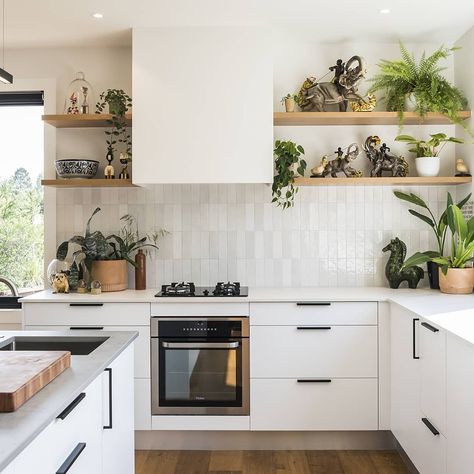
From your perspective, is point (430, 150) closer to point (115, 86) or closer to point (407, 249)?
Answer: point (407, 249)

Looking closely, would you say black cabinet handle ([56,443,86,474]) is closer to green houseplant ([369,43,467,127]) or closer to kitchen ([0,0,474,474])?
kitchen ([0,0,474,474])

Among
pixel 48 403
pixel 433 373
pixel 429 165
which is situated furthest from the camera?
pixel 429 165

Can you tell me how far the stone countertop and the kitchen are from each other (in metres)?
1.18

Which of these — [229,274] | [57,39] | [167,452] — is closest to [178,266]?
[229,274]

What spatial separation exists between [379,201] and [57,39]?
247 cm

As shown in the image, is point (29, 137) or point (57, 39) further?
point (29, 137)

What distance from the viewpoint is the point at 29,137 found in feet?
12.9

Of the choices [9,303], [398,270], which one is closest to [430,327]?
[398,270]

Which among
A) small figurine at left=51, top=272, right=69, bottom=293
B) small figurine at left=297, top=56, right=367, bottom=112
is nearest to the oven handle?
small figurine at left=51, top=272, right=69, bottom=293

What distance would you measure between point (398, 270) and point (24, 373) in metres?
2.77

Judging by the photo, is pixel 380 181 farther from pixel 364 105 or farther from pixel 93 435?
pixel 93 435

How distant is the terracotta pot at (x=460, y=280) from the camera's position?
334 centimetres

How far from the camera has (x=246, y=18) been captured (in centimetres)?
327

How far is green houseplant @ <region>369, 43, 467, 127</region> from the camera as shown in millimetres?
3451
